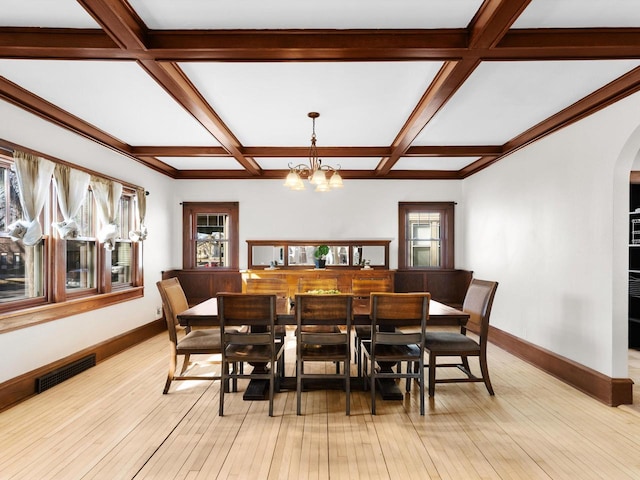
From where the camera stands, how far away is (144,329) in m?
5.38

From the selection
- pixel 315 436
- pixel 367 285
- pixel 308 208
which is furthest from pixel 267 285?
pixel 308 208

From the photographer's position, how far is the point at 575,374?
3.57 meters

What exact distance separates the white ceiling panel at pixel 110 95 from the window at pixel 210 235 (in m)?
2.21

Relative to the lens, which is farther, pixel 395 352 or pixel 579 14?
pixel 395 352

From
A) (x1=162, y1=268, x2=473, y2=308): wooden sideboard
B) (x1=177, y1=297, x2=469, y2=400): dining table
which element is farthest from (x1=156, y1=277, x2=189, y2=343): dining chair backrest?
(x1=162, y1=268, x2=473, y2=308): wooden sideboard

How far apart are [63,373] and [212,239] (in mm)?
3399

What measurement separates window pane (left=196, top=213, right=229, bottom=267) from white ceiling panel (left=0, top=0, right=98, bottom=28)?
458 centimetres

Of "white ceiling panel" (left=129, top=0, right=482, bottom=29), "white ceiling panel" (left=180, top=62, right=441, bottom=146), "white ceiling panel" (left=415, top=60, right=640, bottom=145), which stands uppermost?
"white ceiling panel" (left=129, top=0, right=482, bottom=29)

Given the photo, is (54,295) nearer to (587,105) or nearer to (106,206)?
(106,206)

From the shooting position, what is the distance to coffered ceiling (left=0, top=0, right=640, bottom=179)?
213 centimetres

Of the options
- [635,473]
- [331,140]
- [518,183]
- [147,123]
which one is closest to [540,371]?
[635,473]

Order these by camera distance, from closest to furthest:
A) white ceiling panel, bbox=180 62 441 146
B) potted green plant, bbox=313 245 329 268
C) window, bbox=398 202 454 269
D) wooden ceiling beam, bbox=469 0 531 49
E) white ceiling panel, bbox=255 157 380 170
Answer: wooden ceiling beam, bbox=469 0 531 49
white ceiling panel, bbox=180 62 441 146
white ceiling panel, bbox=255 157 380 170
potted green plant, bbox=313 245 329 268
window, bbox=398 202 454 269

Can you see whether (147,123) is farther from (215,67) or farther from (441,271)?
(441,271)

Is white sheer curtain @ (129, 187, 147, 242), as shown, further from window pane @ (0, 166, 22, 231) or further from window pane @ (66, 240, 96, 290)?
window pane @ (0, 166, 22, 231)
